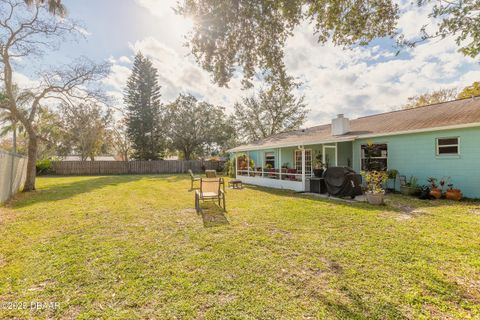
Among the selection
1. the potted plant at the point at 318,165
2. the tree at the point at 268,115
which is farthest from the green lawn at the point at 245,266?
the tree at the point at 268,115

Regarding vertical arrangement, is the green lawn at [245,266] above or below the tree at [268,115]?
below

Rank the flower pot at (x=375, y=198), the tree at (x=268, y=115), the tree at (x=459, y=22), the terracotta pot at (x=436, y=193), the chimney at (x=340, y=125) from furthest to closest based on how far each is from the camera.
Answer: the tree at (x=268, y=115) < the chimney at (x=340, y=125) < the terracotta pot at (x=436, y=193) < the flower pot at (x=375, y=198) < the tree at (x=459, y=22)

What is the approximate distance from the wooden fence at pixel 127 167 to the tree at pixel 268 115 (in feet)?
22.9

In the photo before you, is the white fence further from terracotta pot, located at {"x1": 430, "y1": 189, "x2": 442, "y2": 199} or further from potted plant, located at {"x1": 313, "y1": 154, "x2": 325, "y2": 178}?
terracotta pot, located at {"x1": 430, "y1": 189, "x2": 442, "y2": 199}

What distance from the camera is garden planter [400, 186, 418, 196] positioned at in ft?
30.3

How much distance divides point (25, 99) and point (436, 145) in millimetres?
19977

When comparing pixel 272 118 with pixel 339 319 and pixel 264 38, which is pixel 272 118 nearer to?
pixel 264 38

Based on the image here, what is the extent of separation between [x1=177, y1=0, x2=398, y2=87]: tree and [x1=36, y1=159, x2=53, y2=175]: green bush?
2505 centimetres

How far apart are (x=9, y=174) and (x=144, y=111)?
75.1ft

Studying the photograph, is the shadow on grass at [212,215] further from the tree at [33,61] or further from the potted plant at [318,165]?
the tree at [33,61]

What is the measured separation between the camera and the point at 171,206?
8055 mm

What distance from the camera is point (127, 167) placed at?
87.5ft

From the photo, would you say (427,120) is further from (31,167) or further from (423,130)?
(31,167)

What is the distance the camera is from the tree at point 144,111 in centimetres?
3058
